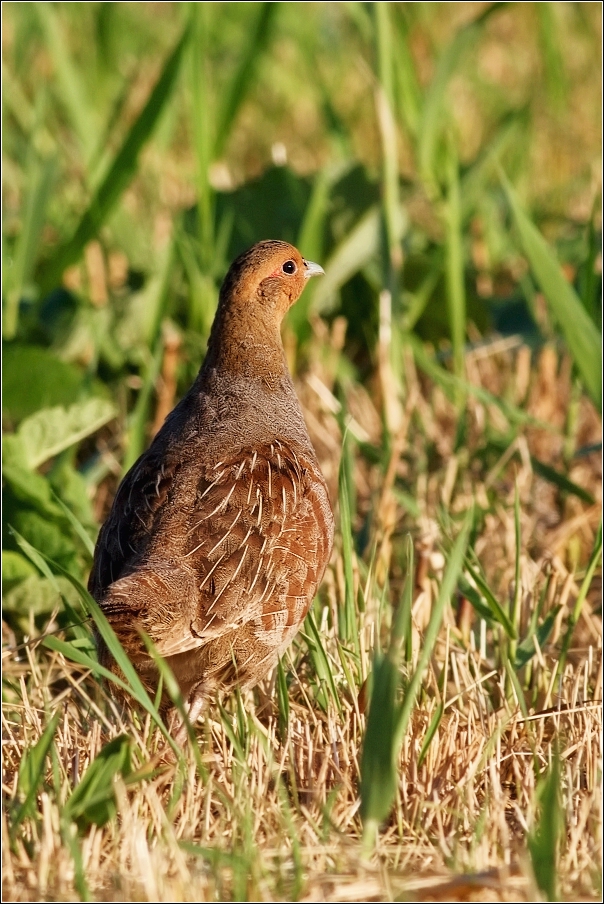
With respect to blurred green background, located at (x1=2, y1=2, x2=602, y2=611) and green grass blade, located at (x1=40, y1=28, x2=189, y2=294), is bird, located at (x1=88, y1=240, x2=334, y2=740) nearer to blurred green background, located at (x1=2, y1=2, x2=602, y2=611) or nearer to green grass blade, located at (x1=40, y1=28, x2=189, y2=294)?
blurred green background, located at (x1=2, y1=2, x2=602, y2=611)

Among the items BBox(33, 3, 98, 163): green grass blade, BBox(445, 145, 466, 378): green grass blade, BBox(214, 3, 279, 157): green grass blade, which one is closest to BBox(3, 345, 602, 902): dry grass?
BBox(445, 145, 466, 378): green grass blade

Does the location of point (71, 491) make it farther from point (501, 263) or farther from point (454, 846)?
point (501, 263)

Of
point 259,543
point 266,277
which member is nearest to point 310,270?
point 266,277

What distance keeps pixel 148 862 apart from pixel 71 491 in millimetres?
2289

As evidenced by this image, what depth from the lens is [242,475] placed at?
3527 millimetres

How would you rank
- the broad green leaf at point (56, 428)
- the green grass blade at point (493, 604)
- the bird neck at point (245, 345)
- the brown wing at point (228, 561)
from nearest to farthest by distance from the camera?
1. the brown wing at point (228, 561)
2. the green grass blade at point (493, 604)
3. the bird neck at point (245, 345)
4. the broad green leaf at point (56, 428)

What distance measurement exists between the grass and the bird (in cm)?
12

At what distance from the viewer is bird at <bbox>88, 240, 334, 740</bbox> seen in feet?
10.5

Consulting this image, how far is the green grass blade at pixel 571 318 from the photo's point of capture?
3953mm

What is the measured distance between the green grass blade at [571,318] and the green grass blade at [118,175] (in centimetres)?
184

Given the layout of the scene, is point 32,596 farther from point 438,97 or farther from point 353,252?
point 438,97

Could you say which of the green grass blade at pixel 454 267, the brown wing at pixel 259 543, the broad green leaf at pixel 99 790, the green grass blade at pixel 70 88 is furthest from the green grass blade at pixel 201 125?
the broad green leaf at pixel 99 790

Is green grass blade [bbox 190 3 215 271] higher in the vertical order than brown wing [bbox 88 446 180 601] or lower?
higher

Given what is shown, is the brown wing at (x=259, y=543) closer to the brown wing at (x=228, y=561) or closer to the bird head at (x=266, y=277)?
the brown wing at (x=228, y=561)
